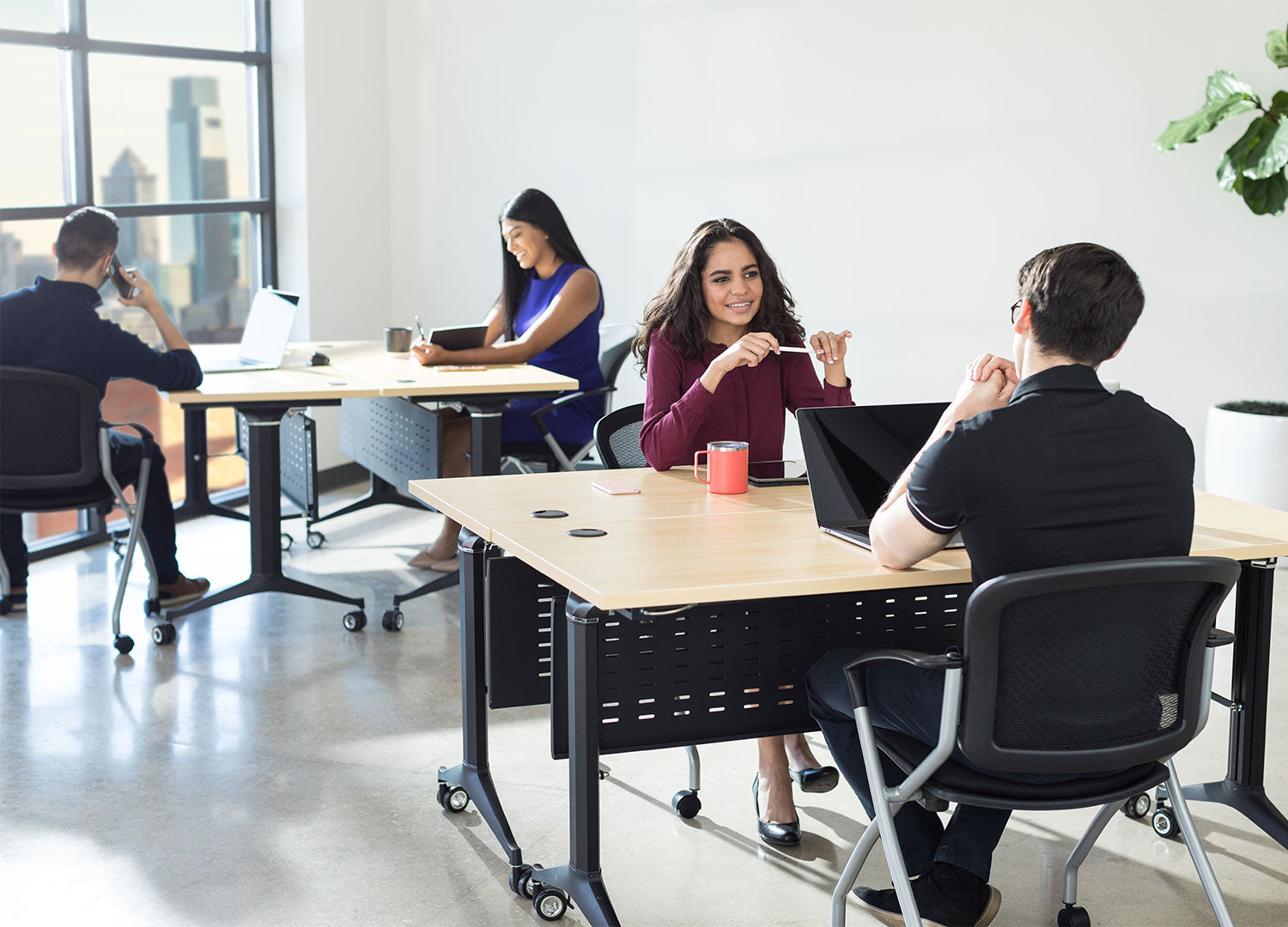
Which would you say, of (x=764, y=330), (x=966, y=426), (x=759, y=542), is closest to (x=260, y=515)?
(x=764, y=330)

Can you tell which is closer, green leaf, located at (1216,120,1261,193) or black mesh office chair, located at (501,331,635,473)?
black mesh office chair, located at (501,331,635,473)

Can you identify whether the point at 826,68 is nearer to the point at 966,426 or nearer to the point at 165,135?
the point at 165,135

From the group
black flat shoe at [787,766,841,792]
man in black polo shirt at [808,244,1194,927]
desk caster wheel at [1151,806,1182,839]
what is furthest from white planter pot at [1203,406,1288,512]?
man in black polo shirt at [808,244,1194,927]

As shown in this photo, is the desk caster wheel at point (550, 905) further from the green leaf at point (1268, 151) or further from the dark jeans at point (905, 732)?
the green leaf at point (1268, 151)

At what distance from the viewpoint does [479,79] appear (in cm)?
636

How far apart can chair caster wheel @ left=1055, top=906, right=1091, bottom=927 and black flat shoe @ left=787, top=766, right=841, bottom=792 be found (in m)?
0.63

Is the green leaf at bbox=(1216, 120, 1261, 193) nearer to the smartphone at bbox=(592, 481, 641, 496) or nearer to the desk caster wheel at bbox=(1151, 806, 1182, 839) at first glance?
the desk caster wheel at bbox=(1151, 806, 1182, 839)

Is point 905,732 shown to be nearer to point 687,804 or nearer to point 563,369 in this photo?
point 687,804

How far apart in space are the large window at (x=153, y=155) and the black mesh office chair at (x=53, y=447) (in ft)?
4.24

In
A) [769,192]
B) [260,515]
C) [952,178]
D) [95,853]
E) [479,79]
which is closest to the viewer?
[95,853]

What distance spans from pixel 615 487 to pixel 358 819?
896mm

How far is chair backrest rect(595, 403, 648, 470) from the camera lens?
3195 mm

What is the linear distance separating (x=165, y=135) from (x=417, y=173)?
135 centimetres

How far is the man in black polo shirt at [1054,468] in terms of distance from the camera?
74.3 inches
